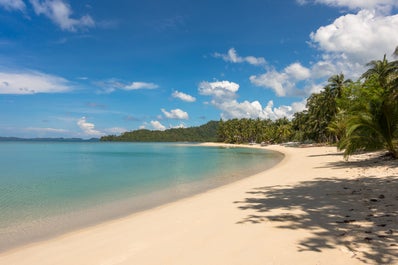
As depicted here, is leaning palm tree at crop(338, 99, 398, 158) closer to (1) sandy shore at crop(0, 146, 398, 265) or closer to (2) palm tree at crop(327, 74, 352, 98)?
(1) sandy shore at crop(0, 146, 398, 265)

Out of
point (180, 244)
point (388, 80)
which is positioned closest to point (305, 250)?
point (180, 244)

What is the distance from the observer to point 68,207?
12594 mm

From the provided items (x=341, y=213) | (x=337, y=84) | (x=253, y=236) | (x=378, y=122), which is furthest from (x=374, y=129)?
(x=337, y=84)

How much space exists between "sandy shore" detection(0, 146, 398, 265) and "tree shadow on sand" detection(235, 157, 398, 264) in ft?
0.05

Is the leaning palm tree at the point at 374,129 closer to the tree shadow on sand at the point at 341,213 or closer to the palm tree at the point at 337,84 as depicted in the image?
the tree shadow on sand at the point at 341,213

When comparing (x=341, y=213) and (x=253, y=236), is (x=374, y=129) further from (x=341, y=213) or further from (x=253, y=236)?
(x=253, y=236)

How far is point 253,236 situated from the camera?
5.93 metres

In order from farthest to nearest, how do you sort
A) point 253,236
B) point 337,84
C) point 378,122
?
point 337,84, point 378,122, point 253,236

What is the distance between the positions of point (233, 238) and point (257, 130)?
12100cm

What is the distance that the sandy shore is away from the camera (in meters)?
4.83

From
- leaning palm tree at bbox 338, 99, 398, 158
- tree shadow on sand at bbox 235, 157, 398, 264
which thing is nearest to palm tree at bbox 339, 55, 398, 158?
leaning palm tree at bbox 338, 99, 398, 158

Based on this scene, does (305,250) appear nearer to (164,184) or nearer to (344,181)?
(344,181)

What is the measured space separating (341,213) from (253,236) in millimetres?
2705

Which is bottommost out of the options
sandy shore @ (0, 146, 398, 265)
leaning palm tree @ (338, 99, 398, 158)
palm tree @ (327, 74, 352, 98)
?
sandy shore @ (0, 146, 398, 265)
